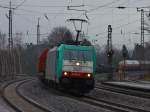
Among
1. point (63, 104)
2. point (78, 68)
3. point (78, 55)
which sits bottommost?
point (63, 104)

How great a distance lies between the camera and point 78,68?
29688 millimetres

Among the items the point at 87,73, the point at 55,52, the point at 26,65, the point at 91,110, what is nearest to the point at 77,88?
the point at 87,73

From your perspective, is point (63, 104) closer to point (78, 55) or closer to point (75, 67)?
point (75, 67)

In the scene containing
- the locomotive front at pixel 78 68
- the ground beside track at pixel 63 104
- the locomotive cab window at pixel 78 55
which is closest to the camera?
the ground beside track at pixel 63 104

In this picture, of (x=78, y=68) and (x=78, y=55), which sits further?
(x=78, y=55)

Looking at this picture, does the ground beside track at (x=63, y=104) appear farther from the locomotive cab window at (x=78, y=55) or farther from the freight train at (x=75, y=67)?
the locomotive cab window at (x=78, y=55)

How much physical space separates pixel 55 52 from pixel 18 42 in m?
90.8

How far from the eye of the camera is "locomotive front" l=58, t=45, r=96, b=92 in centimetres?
2947

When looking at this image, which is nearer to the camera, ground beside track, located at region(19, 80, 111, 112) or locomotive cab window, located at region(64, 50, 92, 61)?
ground beside track, located at region(19, 80, 111, 112)

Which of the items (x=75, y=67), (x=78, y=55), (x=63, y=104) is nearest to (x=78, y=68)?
(x=75, y=67)

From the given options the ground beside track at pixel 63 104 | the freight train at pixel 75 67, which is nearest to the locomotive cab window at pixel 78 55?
the freight train at pixel 75 67

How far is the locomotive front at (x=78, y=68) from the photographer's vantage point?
29469 millimetres

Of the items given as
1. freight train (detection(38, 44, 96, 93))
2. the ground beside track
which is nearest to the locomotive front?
freight train (detection(38, 44, 96, 93))

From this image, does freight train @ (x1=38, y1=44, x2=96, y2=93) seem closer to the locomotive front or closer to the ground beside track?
the locomotive front
